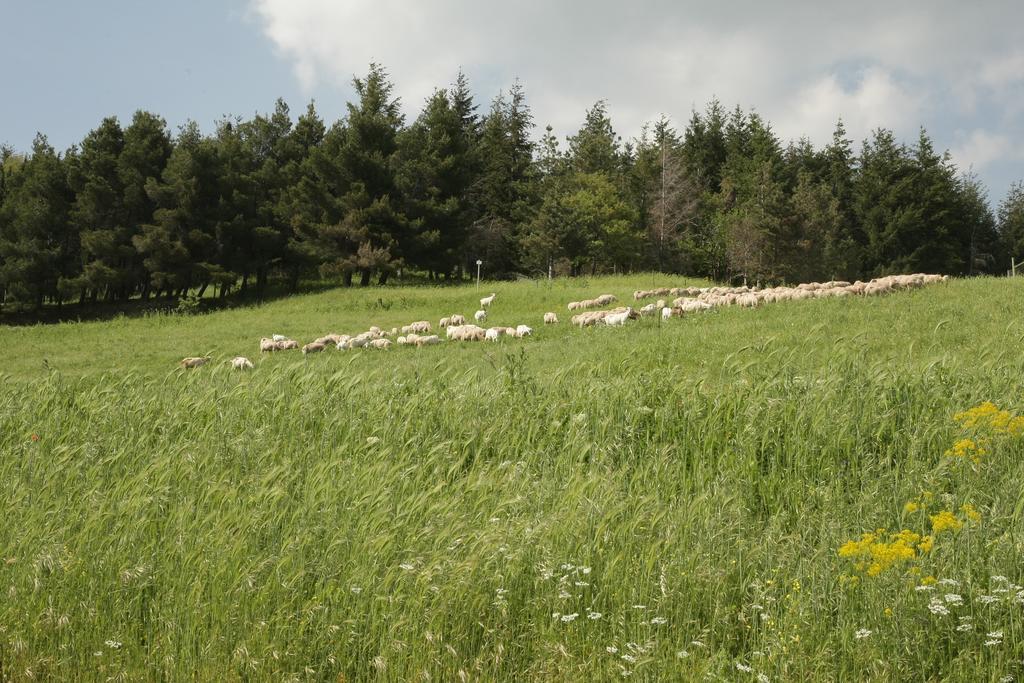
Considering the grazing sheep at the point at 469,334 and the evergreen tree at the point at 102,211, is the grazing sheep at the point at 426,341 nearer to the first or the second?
the grazing sheep at the point at 469,334

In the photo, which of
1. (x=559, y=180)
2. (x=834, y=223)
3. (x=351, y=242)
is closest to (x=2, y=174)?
(x=351, y=242)

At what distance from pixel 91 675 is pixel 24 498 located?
268 centimetres

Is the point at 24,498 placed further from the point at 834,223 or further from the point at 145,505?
the point at 834,223

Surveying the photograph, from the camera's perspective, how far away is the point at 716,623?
4328mm

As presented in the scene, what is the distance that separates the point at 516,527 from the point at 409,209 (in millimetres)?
41183

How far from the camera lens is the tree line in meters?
41.9

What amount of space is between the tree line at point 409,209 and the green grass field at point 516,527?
31.6 metres

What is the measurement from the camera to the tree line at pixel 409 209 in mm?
41875

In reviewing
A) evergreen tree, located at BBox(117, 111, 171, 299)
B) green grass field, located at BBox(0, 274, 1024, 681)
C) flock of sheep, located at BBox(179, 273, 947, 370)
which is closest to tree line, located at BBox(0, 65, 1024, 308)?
evergreen tree, located at BBox(117, 111, 171, 299)

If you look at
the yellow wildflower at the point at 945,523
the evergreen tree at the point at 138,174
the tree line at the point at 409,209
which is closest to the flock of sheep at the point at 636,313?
the yellow wildflower at the point at 945,523

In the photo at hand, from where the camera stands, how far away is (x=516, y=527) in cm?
519

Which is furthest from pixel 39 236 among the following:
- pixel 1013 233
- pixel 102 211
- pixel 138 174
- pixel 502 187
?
pixel 1013 233

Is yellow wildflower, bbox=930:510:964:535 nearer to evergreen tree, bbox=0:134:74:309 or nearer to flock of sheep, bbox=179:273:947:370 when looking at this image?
flock of sheep, bbox=179:273:947:370

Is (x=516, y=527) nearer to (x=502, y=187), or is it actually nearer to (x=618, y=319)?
(x=618, y=319)
